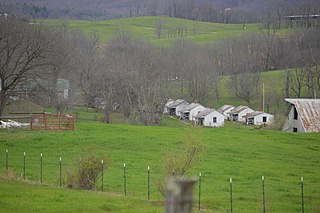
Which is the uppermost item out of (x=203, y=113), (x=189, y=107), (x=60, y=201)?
(x=189, y=107)

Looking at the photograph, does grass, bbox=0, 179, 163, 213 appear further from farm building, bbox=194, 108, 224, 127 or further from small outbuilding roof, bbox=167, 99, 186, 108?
small outbuilding roof, bbox=167, 99, 186, 108

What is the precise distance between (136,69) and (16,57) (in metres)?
31.8

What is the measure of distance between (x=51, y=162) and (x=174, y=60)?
9257cm

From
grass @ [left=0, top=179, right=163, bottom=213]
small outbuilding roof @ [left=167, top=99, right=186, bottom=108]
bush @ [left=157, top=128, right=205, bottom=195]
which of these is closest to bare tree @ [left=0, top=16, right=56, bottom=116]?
grass @ [left=0, top=179, right=163, bottom=213]

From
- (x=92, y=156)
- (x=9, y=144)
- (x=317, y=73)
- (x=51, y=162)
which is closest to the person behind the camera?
(x=92, y=156)

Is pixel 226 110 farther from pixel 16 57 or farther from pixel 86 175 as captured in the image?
pixel 86 175

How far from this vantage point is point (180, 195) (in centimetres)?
542

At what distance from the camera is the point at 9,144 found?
38.1m

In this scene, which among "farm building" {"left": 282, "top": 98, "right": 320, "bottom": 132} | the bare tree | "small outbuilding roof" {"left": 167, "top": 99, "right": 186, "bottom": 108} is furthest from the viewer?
"small outbuilding roof" {"left": 167, "top": 99, "right": 186, "bottom": 108}

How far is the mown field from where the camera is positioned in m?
20.8

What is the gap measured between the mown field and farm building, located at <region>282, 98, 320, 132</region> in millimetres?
8066

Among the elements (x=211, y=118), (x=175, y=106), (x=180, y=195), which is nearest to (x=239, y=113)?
(x=211, y=118)

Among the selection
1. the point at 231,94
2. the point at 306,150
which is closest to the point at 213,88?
the point at 231,94

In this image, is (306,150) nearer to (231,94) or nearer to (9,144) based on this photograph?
(9,144)
